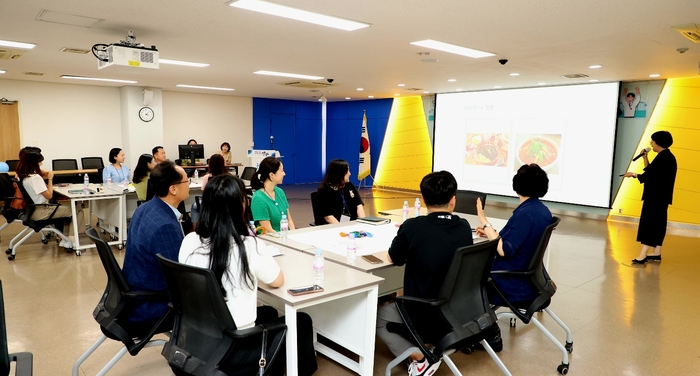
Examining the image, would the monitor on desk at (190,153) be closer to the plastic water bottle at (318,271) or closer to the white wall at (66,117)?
the white wall at (66,117)

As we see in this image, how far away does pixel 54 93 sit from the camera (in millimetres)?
9945

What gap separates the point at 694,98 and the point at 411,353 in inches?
312

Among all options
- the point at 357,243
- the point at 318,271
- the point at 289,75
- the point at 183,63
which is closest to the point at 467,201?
the point at 357,243

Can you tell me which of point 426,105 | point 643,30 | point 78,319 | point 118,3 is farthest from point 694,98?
point 78,319

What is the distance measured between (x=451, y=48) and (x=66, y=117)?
8887 millimetres

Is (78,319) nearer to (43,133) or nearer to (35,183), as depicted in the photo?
(35,183)

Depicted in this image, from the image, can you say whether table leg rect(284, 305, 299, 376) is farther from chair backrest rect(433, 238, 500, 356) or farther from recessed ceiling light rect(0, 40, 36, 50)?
recessed ceiling light rect(0, 40, 36, 50)

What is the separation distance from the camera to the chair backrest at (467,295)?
2.29 m

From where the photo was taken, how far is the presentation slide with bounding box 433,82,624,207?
8719 millimetres

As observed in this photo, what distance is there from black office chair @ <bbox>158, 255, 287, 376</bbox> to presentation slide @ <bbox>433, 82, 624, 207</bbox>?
847cm

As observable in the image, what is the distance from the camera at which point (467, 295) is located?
2447 mm

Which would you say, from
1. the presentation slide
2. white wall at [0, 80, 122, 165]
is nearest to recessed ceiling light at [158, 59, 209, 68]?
white wall at [0, 80, 122, 165]

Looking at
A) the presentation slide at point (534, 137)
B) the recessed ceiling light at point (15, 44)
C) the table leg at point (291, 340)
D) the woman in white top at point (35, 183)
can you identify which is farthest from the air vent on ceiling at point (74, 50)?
the presentation slide at point (534, 137)

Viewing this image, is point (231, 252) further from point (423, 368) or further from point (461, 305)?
point (423, 368)
